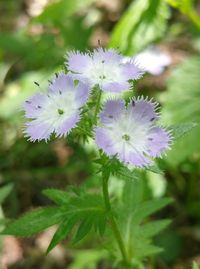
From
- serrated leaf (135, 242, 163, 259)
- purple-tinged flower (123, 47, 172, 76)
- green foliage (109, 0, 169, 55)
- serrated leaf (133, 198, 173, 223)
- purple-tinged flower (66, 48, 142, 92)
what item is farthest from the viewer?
purple-tinged flower (123, 47, 172, 76)

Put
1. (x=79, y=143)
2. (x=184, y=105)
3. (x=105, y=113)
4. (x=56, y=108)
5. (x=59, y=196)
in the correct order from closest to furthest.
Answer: (x=105, y=113) → (x=56, y=108) → (x=59, y=196) → (x=184, y=105) → (x=79, y=143)

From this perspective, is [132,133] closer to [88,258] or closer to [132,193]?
[132,193]

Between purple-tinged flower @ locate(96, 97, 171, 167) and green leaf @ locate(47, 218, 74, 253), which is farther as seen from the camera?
green leaf @ locate(47, 218, 74, 253)

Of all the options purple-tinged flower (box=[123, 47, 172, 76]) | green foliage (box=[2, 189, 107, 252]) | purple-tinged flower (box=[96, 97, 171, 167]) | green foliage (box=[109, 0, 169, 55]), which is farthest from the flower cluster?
purple-tinged flower (box=[123, 47, 172, 76])

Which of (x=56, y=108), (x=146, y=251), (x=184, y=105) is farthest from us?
(x=184, y=105)

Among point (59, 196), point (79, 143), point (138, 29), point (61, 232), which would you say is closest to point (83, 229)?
point (61, 232)

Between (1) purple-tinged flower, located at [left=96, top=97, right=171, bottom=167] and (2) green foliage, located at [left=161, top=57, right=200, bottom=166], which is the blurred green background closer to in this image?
(2) green foliage, located at [left=161, top=57, right=200, bottom=166]

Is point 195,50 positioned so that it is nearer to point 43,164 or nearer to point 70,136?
point 43,164
